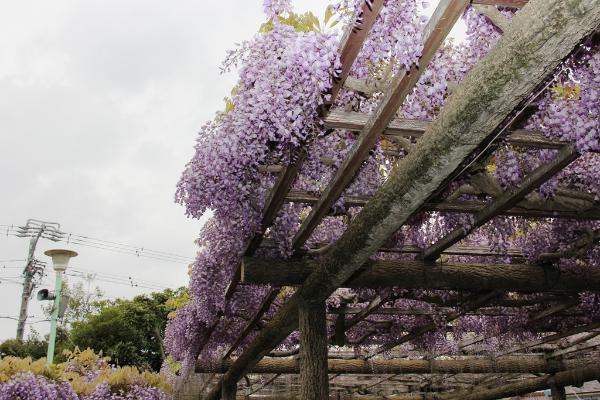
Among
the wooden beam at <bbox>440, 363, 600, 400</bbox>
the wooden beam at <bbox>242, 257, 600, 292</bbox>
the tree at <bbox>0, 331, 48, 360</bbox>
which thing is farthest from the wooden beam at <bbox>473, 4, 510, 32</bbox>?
the tree at <bbox>0, 331, 48, 360</bbox>

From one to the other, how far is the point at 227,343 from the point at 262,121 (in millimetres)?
6169

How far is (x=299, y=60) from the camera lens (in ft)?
9.68

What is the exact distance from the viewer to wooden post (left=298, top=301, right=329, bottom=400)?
4770 millimetres

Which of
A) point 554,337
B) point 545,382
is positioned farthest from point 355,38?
point 545,382

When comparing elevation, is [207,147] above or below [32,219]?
below

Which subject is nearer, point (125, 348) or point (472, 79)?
point (472, 79)

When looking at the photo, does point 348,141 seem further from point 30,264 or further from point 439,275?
point 30,264

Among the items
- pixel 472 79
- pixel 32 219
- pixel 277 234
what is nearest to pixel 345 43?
pixel 472 79

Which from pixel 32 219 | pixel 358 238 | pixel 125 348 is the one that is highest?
pixel 32 219

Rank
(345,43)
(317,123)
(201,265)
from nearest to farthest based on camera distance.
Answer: (345,43) → (317,123) → (201,265)

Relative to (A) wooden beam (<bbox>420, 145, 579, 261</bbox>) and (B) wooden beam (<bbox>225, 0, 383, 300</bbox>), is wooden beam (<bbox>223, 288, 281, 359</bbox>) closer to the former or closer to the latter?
(B) wooden beam (<bbox>225, 0, 383, 300</bbox>)

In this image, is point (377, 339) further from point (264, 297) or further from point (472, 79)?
point (472, 79)

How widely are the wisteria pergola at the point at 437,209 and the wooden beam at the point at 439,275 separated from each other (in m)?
0.01

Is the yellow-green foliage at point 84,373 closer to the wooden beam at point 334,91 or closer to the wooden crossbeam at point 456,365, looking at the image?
the wooden crossbeam at point 456,365
